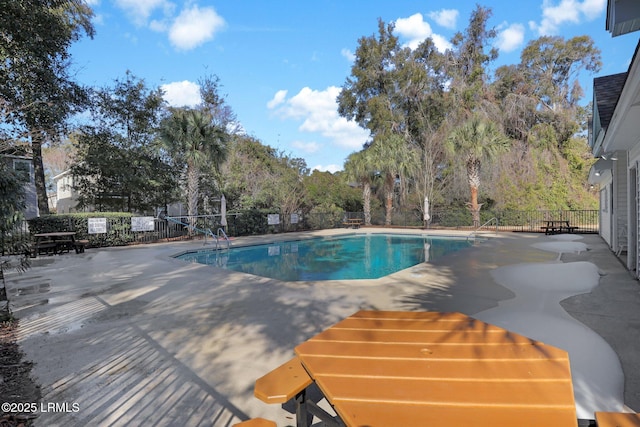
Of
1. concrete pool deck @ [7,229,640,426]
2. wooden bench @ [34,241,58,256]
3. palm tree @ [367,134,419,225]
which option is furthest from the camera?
palm tree @ [367,134,419,225]

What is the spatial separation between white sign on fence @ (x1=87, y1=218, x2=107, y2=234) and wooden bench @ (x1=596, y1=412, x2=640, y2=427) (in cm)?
1458

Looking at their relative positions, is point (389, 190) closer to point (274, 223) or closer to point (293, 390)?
point (274, 223)

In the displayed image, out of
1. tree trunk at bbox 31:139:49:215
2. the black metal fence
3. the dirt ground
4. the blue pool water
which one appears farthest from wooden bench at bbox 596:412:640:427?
tree trunk at bbox 31:139:49:215

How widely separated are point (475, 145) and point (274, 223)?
466 inches

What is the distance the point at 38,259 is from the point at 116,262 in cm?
307

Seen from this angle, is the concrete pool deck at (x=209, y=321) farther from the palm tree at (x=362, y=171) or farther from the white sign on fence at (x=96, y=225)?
the palm tree at (x=362, y=171)

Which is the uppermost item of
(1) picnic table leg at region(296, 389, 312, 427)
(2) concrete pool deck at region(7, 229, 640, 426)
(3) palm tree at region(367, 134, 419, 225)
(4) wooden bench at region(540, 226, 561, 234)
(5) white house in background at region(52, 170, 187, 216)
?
(3) palm tree at region(367, 134, 419, 225)

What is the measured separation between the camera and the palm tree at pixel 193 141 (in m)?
14.4

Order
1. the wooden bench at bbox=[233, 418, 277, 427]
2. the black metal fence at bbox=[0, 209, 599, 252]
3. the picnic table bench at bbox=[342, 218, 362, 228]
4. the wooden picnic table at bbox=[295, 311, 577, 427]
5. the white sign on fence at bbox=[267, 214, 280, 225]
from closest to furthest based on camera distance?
1. the wooden picnic table at bbox=[295, 311, 577, 427]
2. the wooden bench at bbox=[233, 418, 277, 427]
3. the black metal fence at bbox=[0, 209, 599, 252]
4. the white sign on fence at bbox=[267, 214, 280, 225]
5. the picnic table bench at bbox=[342, 218, 362, 228]

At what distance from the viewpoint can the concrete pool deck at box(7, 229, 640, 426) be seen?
A: 234 centimetres

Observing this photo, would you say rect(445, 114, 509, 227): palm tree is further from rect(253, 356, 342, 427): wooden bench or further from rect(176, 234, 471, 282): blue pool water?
rect(253, 356, 342, 427): wooden bench

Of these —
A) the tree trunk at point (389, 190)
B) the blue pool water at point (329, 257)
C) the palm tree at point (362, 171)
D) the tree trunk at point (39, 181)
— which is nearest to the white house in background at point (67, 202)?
the tree trunk at point (39, 181)

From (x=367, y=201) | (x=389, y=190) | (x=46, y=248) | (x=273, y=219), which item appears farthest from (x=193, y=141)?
(x=389, y=190)

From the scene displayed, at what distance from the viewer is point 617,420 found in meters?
1.16
